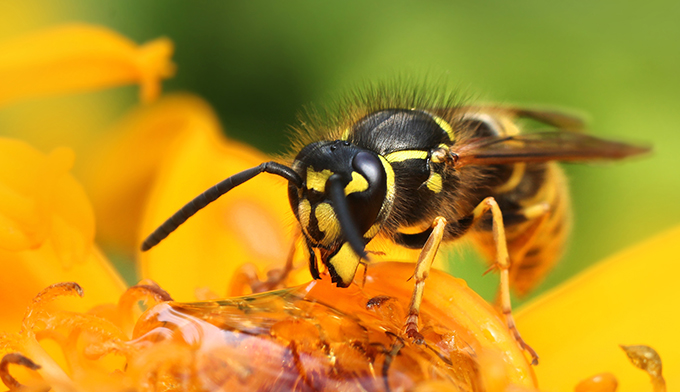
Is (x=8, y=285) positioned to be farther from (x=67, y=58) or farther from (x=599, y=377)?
(x=599, y=377)

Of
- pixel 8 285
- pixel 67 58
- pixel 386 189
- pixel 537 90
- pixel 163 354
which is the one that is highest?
pixel 537 90

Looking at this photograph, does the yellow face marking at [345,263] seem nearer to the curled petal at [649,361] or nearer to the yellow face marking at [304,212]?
the yellow face marking at [304,212]

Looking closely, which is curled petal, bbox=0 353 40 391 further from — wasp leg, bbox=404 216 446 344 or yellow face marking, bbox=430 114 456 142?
yellow face marking, bbox=430 114 456 142

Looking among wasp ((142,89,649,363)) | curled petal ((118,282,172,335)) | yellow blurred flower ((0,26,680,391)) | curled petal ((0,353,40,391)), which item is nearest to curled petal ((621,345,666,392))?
yellow blurred flower ((0,26,680,391))

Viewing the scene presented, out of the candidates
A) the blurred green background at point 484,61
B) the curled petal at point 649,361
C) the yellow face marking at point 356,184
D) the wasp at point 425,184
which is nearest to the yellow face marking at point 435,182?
the wasp at point 425,184

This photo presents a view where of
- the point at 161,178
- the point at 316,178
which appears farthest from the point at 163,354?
the point at 161,178

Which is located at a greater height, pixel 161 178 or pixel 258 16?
pixel 258 16
